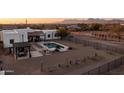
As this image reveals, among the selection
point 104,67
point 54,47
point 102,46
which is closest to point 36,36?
point 54,47

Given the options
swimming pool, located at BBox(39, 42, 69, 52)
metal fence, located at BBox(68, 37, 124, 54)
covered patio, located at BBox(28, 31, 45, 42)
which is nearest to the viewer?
metal fence, located at BBox(68, 37, 124, 54)

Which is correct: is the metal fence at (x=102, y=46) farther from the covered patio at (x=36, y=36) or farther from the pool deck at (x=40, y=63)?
the covered patio at (x=36, y=36)

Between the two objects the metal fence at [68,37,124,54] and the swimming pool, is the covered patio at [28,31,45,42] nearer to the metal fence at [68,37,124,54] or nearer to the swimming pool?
the swimming pool

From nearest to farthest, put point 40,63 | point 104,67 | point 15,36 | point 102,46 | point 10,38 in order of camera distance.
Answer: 1. point 104,67
2. point 40,63
3. point 10,38
4. point 15,36
5. point 102,46

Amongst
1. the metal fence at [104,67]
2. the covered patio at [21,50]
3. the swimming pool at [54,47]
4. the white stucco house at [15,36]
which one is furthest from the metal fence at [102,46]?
the covered patio at [21,50]

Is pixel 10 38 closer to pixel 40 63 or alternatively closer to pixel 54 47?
pixel 54 47

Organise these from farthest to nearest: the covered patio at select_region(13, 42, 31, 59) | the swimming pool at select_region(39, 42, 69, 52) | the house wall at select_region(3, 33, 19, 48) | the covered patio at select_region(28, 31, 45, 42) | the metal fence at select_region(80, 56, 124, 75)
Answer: the covered patio at select_region(28, 31, 45, 42)
the swimming pool at select_region(39, 42, 69, 52)
the house wall at select_region(3, 33, 19, 48)
the covered patio at select_region(13, 42, 31, 59)
the metal fence at select_region(80, 56, 124, 75)

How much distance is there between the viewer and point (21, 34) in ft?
40.9

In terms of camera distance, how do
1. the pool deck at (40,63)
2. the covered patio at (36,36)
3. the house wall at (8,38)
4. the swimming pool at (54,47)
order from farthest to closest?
the covered patio at (36,36) < the swimming pool at (54,47) < the house wall at (8,38) < the pool deck at (40,63)

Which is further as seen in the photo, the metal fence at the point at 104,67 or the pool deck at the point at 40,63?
the pool deck at the point at 40,63

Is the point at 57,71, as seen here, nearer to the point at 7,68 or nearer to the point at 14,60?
the point at 7,68

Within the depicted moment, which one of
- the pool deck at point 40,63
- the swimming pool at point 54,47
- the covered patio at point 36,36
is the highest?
the covered patio at point 36,36

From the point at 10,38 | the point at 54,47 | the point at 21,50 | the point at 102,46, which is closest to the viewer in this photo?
the point at 21,50

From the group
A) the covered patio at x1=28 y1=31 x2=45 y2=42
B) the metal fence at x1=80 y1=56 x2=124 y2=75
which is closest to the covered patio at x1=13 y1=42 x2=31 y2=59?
the covered patio at x1=28 y1=31 x2=45 y2=42
